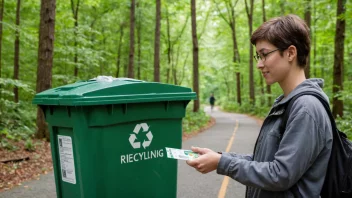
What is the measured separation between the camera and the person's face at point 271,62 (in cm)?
185

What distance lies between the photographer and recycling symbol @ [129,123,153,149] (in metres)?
2.95

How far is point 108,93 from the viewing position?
279cm

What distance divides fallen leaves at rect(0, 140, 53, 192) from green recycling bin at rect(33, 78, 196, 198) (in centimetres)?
365

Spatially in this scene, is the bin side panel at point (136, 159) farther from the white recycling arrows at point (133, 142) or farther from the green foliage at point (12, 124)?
the green foliage at point (12, 124)

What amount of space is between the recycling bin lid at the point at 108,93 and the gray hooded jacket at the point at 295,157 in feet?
4.22

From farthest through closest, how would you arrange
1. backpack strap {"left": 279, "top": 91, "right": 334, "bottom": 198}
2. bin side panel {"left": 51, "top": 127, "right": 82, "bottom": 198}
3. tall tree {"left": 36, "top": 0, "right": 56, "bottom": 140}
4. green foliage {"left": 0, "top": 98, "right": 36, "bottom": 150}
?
tall tree {"left": 36, "top": 0, "right": 56, "bottom": 140}
green foliage {"left": 0, "top": 98, "right": 36, "bottom": 150}
bin side panel {"left": 51, "top": 127, "right": 82, "bottom": 198}
backpack strap {"left": 279, "top": 91, "right": 334, "bottom": 198}

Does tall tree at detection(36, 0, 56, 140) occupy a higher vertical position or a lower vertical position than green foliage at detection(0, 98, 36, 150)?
higher

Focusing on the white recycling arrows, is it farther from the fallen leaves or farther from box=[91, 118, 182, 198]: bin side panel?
the fallen leaves

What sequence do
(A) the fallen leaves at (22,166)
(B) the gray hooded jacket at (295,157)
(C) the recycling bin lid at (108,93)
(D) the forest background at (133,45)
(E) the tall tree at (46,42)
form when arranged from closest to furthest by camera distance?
(B) the gray hooded jacket at (295,157), (C) the recycling bin lid at (108,93), (A) the fallen leaves at (22,166), (E) the tall tree at (46,42), (D) the forest background at (133,45)

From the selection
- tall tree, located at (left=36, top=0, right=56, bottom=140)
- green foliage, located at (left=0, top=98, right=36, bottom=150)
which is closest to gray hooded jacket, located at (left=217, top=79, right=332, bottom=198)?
green foliage, located at (left=0, top=98, right=36, bottom=150)

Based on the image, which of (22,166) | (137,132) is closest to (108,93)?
(137,132)

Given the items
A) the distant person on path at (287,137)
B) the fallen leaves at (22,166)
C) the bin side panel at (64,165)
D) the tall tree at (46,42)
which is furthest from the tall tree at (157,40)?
the distant person on path at (287,137)

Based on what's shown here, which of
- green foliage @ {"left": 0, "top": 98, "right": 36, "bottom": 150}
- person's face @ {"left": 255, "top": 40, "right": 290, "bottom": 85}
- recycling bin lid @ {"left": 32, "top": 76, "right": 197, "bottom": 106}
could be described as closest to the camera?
person's face @ {"left": 255, "top": 40, "right": 290, "bottom": 85}

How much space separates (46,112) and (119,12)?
21.2 m
